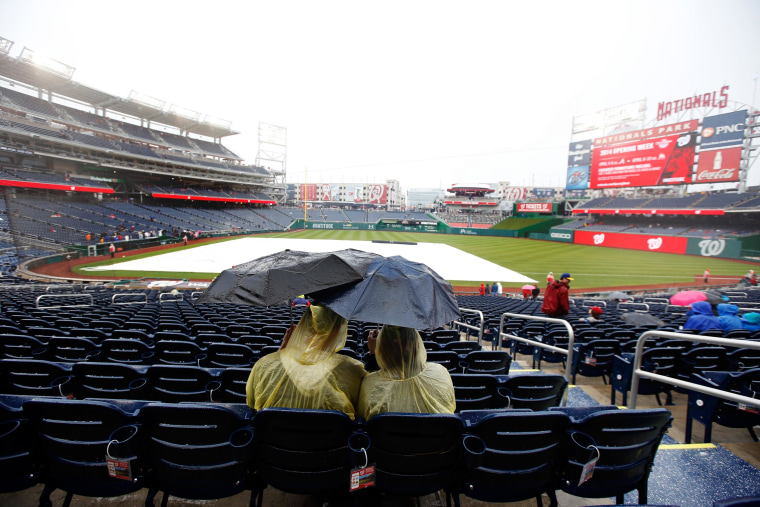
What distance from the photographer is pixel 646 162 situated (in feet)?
141

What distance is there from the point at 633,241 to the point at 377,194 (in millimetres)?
95270

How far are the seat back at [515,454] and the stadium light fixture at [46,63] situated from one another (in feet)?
181

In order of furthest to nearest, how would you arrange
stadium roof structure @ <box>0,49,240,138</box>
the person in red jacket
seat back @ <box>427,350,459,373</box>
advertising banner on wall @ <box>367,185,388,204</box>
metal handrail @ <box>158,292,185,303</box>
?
advertising banner on wall @ <box>367,185,388,204</box> < stadium roof structure @ <box>0,49,240,138</box> < metal handrail @ <box>158,292,185,303</box> < the person in red jacket < seat back @ <box>427,350,459,373</box>

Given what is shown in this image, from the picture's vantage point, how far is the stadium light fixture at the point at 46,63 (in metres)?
35.8

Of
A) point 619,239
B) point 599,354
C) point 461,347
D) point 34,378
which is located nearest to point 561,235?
point 619,239

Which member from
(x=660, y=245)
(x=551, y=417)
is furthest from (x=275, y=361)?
(x=660, y=245)

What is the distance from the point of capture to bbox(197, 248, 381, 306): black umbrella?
8.40 feet

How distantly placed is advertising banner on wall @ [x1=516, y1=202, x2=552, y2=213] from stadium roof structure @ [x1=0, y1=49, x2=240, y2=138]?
5993 centimetres

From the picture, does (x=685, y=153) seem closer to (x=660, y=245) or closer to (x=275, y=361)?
(x=660, y=245)

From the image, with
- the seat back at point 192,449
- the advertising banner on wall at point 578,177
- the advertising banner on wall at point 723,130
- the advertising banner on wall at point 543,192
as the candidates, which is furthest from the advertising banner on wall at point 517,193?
the seat back at point 192,449

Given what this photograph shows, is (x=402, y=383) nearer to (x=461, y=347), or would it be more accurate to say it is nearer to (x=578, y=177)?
(x=461, y=347)

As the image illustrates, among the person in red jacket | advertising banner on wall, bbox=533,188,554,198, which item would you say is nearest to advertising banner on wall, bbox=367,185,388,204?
advertising banner on wall, bbox=533,188,554,198

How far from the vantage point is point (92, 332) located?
5383mm

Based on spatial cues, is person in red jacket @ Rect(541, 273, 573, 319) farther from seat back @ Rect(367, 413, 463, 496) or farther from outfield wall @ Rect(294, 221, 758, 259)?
outfield wall @ Rect(294, 221, 758, 259)
